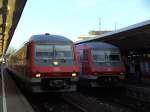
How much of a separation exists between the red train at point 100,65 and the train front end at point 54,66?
3.29 meters

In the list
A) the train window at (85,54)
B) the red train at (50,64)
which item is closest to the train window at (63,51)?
the red train at (50,64)

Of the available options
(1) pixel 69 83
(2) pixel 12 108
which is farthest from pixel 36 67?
(2) pixel 12 108

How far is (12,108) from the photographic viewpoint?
12953mm

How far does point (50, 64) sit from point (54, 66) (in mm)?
194

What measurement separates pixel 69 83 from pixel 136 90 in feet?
15.1

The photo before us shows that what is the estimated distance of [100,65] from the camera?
21250 millimetres

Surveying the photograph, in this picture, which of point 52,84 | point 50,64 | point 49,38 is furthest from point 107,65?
point 52,84

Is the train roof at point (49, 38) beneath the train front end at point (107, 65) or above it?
above

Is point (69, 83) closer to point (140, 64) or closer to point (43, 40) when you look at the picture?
point (43, 40)

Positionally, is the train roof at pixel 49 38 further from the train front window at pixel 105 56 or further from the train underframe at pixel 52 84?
the train front window at pixel 105 56

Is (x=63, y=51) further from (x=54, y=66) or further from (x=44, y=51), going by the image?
(x=54, y=66)

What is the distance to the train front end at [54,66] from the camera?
16.8 metres

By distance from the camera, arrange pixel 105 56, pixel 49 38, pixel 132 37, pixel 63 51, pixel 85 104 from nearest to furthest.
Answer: pixel 85 104 < pixel 63 51 < pixel 49 38 < pixel 105 56 < pixel 132 37

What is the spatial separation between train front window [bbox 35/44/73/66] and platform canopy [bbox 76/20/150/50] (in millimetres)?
4051
